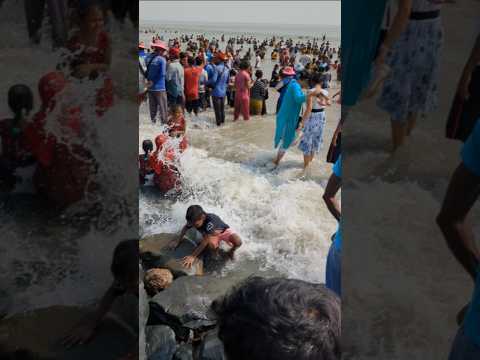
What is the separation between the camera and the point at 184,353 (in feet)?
9.34

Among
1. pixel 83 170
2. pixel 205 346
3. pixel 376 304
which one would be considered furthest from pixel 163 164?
pixel 376 304

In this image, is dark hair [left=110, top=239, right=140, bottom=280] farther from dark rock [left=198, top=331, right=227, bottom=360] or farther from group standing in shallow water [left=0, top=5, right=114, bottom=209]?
dark rock [left=198, top=331, right=227, bottom=360]

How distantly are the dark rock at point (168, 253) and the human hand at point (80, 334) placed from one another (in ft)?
7.01

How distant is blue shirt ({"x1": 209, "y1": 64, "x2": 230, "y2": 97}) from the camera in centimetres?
913

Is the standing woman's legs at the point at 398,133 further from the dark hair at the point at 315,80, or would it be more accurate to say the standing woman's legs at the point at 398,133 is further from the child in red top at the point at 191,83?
the child in red top at the point at 191,83

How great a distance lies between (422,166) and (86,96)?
3.50 feet

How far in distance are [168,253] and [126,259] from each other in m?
2.65

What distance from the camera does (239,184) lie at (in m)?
6.22

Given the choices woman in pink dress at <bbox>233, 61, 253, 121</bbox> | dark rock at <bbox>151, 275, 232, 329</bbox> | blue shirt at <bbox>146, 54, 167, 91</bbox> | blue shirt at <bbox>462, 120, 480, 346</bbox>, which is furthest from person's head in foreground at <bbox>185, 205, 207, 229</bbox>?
woman in pink dress at <bbox>233, 61, 253, 121</bbox>

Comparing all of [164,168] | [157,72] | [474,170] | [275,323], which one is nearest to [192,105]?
[157,72]

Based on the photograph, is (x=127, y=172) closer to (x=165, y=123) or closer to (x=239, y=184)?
(x=239, y=184)

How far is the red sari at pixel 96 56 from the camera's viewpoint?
1578 mm

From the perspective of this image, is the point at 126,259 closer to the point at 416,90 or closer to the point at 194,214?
the point at 416,90

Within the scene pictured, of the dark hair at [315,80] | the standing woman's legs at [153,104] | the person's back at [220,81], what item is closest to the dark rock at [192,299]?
the dark hair at [315,80]
